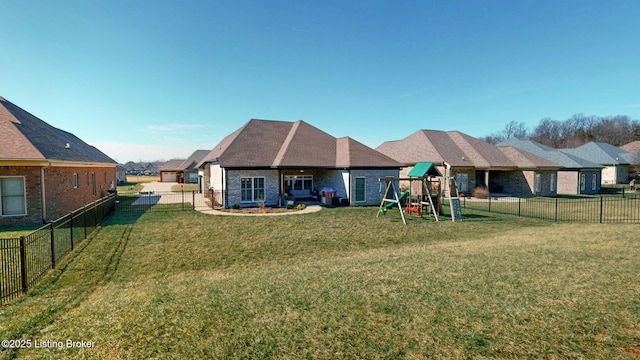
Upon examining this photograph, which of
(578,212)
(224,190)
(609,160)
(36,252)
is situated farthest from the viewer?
(609,160)

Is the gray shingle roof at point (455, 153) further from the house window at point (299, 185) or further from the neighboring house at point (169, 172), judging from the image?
the neighboring house at point (169, 172)

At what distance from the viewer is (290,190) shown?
950 inches

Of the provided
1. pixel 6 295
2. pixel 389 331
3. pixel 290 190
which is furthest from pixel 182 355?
pixel 290 190

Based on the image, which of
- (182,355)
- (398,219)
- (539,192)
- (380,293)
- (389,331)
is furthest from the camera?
(539,192)

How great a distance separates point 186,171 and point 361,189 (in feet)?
124

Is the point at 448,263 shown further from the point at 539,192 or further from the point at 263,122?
the point at 539,192

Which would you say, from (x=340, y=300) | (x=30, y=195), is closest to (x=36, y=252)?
(x=340, y=300)

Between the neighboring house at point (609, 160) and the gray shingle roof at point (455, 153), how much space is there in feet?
62.7

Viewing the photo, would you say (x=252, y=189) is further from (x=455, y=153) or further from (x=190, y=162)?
(x=190, y=162)

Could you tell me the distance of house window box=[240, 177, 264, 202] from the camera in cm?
2006

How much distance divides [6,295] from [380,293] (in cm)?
770

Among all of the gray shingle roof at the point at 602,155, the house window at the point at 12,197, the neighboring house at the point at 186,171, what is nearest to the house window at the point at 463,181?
the gray shingle roof at the point at 602,155

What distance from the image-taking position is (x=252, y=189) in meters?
20.3

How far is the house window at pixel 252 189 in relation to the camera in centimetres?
2006
